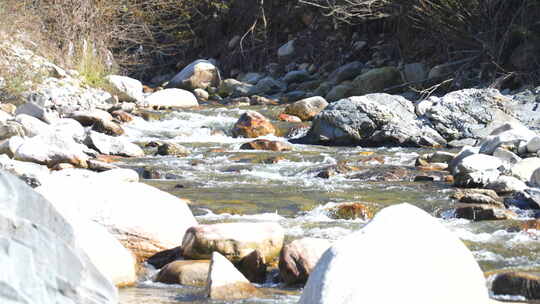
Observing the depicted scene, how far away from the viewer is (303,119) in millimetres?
11703

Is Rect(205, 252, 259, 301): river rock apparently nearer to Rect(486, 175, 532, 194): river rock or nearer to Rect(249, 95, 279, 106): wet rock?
Rect(486, 175, 532, 194): river rock

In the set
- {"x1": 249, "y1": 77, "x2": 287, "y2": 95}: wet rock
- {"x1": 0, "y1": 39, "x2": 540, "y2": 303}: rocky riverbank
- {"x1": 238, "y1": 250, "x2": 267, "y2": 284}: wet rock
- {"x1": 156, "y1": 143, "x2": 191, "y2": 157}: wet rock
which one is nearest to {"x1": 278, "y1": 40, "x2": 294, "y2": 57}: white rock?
{"x1": 0, "y1": 39, "x2": 540, "y2": 303}: rocky riverbank

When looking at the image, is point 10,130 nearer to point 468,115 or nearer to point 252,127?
point 252,127

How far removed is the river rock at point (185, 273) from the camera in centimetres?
392

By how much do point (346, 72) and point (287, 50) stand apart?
322 centimetres

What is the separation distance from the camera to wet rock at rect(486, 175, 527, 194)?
6430 mm

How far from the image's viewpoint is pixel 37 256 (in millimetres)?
1968

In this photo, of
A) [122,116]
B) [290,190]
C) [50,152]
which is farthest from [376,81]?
[50,152]

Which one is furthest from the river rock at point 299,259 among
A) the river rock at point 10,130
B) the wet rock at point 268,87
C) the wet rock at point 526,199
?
the wet rock at point 268,87

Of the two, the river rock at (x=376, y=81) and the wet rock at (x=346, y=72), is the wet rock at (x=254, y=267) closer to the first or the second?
the river rock at (x=376, y=81)

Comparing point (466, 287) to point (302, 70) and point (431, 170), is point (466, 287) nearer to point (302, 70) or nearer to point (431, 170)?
point (431, 170)

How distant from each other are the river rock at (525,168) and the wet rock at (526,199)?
85 centimetres

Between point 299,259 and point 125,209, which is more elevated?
point 125,209

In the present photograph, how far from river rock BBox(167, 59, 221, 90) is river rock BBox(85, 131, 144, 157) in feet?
23.9
